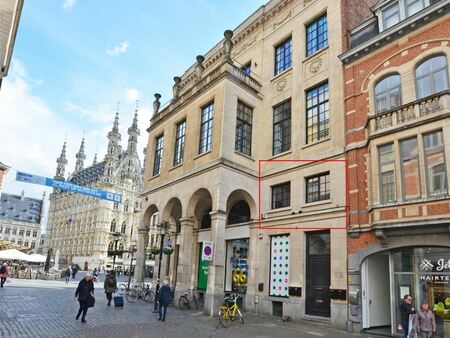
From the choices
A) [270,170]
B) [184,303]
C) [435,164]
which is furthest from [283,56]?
[184,303]

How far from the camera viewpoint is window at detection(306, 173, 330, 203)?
708 inches

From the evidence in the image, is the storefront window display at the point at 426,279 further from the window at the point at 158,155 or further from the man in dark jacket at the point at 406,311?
the window at the point at 158,155

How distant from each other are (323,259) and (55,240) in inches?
5224

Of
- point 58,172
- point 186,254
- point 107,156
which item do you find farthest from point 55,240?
point 186,254

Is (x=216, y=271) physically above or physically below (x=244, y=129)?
below

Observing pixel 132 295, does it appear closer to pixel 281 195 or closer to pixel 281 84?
pixel 281 195

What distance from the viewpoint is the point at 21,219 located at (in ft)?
499

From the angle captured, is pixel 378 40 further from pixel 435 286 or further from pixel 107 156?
pixel 107 156

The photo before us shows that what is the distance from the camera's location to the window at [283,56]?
72.8 feet

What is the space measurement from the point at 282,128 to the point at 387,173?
783 cm

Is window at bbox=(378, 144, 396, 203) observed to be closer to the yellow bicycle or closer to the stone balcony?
the stone balcony

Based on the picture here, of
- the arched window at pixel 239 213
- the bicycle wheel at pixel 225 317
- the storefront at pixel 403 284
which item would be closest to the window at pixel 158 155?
the arched window at pixel 239 213

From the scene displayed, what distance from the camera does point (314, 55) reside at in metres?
20.2

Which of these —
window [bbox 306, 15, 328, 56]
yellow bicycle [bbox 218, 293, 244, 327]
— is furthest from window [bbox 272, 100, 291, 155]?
yellow bicycle [bbox 218, 293, 244, 327]
